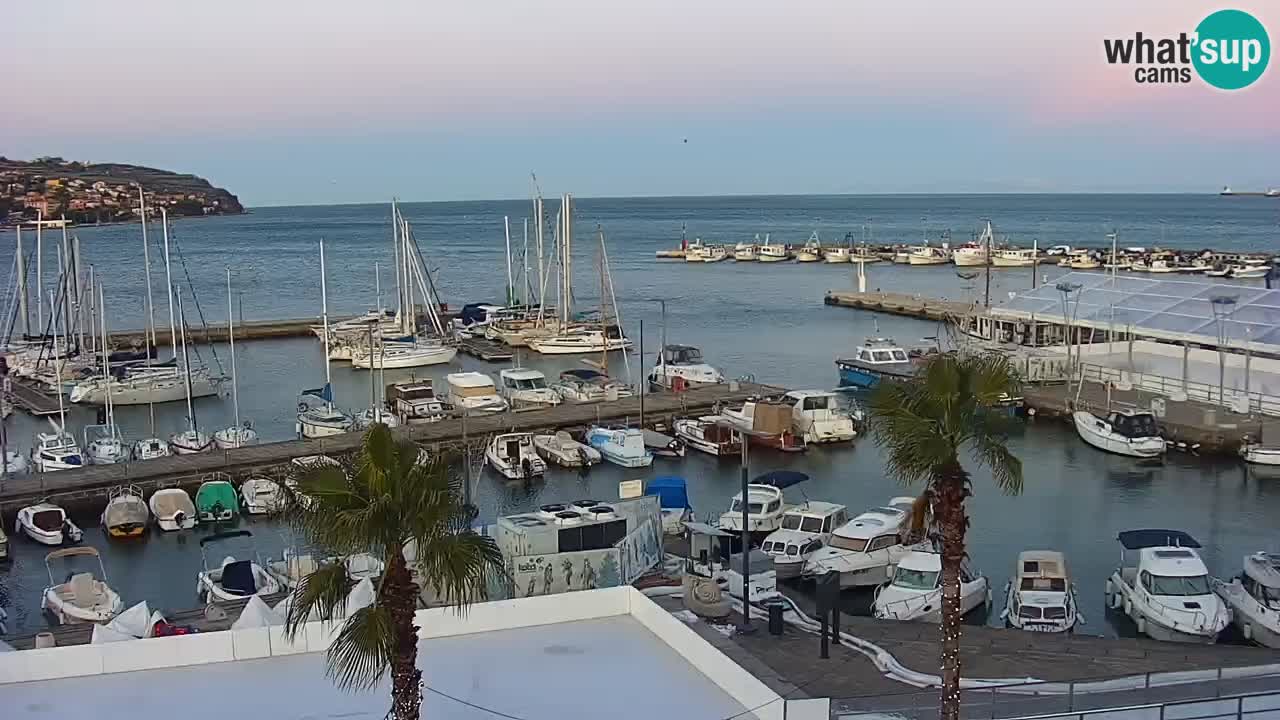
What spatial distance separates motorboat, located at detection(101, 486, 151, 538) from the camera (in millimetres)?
29172

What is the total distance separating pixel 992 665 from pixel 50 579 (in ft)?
63.2

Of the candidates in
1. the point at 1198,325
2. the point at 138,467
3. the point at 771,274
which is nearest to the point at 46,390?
the point at 138,467

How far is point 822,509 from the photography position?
1013 inches

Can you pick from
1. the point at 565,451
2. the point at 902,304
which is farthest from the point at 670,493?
the point at 902,304

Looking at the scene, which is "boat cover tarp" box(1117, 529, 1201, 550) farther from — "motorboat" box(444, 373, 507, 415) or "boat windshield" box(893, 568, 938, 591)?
"motorboat" box(444, 373, 507, 415)

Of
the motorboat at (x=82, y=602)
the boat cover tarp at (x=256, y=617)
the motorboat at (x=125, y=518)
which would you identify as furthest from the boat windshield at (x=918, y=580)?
the motorboat at (x=125, y=518)

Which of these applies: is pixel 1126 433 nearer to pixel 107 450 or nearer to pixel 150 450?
pixel 150 450

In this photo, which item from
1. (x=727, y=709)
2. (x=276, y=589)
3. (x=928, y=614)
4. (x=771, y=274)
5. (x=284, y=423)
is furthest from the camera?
(x=771, y=274)

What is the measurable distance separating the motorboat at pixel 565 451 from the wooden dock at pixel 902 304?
3314cm

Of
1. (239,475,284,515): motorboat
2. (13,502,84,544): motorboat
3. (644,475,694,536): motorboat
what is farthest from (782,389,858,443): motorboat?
(13,502,84,544): motorboat

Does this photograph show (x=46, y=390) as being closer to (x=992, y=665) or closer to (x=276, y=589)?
(x=276, y=589)

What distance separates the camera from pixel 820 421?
125 feet

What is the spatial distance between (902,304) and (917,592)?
55.0 metres

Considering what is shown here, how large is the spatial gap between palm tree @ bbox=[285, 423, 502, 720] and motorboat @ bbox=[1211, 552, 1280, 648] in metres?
16.2
